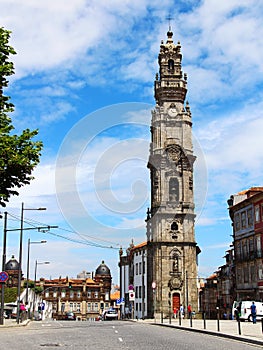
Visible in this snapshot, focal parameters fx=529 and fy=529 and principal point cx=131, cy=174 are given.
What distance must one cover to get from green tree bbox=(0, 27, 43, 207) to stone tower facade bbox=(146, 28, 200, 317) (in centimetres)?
5486

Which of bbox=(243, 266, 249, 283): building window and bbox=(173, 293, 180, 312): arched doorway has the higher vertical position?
bbox=(243, 266, 249, 283): building window

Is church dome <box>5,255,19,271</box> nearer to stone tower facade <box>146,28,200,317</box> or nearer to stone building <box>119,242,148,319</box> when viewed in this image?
stone building <box>119,242,148,319</box>

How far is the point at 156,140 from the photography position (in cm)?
7800

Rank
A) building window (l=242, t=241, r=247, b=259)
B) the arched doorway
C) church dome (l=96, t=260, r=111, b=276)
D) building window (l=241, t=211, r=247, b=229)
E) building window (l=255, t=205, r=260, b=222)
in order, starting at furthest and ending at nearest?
1. church dome (l=96, t=260, r=111, b=276)
2. the arched doorway
3. building window (l=241, t=211, r=247, b=229)
4. building window (l=242, t=241, r=247, b=259)
5. building window (l=255, t=205, r=260, b=222)

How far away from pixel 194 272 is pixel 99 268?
235 ft

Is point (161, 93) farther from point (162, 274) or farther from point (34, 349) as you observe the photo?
point (34, 349)

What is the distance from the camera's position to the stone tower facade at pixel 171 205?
7288cm

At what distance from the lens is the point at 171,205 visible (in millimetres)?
75125

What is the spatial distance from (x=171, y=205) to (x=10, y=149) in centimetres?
5909

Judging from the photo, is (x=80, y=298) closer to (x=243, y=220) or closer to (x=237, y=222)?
(x=237, y=222)

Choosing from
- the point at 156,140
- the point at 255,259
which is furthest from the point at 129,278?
the point at 255,259

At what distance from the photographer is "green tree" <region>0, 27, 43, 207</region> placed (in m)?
16.9

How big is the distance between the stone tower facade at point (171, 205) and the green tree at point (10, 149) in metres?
54.9

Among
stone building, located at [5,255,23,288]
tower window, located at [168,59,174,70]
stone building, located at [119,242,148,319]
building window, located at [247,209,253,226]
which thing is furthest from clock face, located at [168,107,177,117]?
stone building, located at [5,255,23,288]
